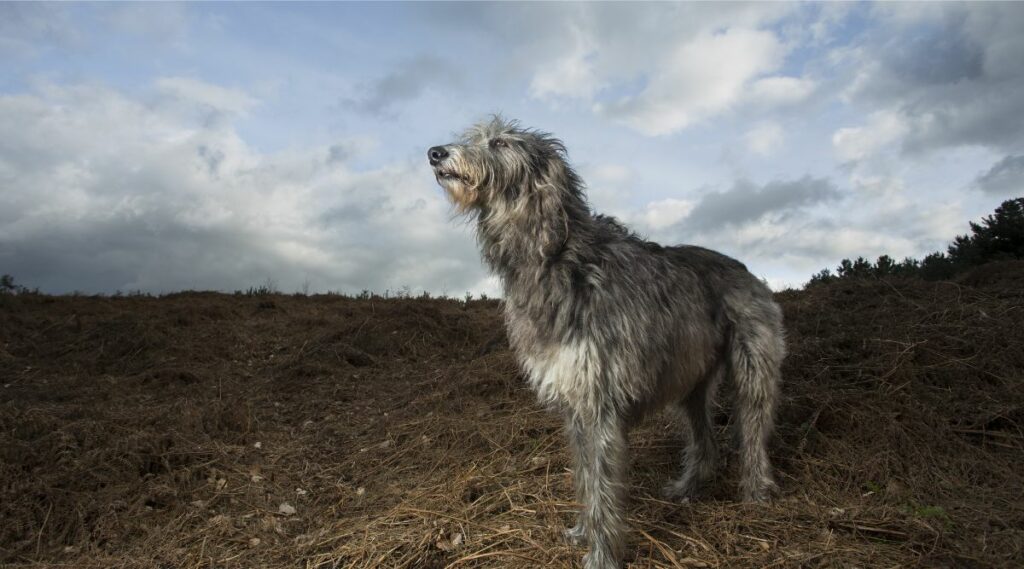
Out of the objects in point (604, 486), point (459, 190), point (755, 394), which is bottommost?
point (604, 486)

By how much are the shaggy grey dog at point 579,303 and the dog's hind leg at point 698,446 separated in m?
0.78

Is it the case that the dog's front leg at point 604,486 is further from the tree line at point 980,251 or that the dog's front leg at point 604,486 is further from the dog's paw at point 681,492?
the tree line at point 980,251

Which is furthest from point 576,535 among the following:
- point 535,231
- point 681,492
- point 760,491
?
point 535,231

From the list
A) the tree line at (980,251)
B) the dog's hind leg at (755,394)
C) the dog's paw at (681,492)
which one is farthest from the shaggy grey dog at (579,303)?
the tree line at (980,251)

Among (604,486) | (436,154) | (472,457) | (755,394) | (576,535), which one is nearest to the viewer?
(604,486)

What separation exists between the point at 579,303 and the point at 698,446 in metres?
2.04

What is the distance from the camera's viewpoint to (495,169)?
180 inches

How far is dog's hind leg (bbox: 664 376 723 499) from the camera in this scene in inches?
229

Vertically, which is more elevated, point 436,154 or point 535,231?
point 436,154

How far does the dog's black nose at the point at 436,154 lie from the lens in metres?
4.55

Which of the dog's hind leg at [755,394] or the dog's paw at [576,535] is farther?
the dog's hind leg at [755,394]

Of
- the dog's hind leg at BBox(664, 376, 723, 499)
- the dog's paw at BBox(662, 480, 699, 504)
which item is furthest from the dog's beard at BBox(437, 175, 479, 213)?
the dog's paw at BBox(662, 480, 699, 504)

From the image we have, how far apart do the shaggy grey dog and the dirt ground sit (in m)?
0.65

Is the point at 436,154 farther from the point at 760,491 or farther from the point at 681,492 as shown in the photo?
the point at 760,491
